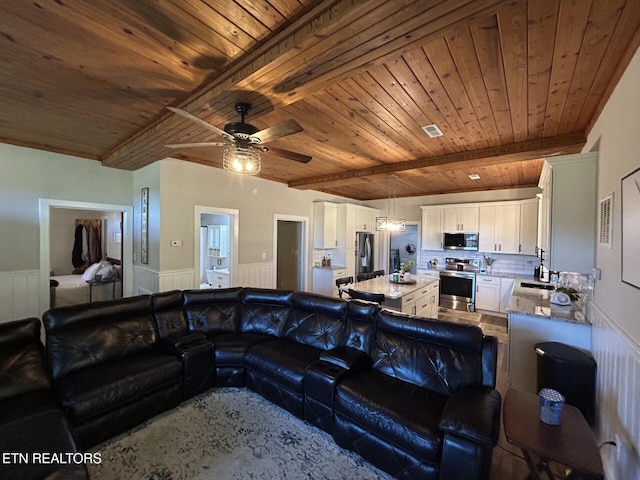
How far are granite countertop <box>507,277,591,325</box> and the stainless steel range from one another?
79.6 inches

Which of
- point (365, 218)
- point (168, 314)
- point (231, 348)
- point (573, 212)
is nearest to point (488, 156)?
point (573, 212)

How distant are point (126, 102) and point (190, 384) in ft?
8.69

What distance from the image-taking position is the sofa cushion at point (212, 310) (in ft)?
10.5

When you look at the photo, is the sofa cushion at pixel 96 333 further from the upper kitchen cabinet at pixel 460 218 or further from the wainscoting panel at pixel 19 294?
the upper kitchen cabinet at pixel 460 218

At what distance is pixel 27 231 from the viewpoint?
376 centimetres

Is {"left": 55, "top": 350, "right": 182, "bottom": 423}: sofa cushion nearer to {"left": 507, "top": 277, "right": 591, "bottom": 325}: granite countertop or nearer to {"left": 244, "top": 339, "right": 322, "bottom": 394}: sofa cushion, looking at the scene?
{"left": 244, "top": 339, "right": 322, "bottom": 394}: sofa cushion

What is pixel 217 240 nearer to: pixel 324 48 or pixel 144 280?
pixel 144 280

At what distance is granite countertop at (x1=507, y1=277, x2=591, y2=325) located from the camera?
2.64m

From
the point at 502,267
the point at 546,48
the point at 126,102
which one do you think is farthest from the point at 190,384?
the point at 502,267

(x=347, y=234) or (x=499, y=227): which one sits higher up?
(x=499, y=227)

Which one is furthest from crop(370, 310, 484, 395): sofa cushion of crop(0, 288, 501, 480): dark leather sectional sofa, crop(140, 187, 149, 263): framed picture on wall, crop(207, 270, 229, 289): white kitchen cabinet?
crop(140, 187, 149, 263): framed picture on wall

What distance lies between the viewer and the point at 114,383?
2.11 m

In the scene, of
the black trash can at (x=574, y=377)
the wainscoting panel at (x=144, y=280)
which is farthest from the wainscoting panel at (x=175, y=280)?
the black trash can at (x=574, y=377)

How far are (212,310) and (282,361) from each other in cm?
127
